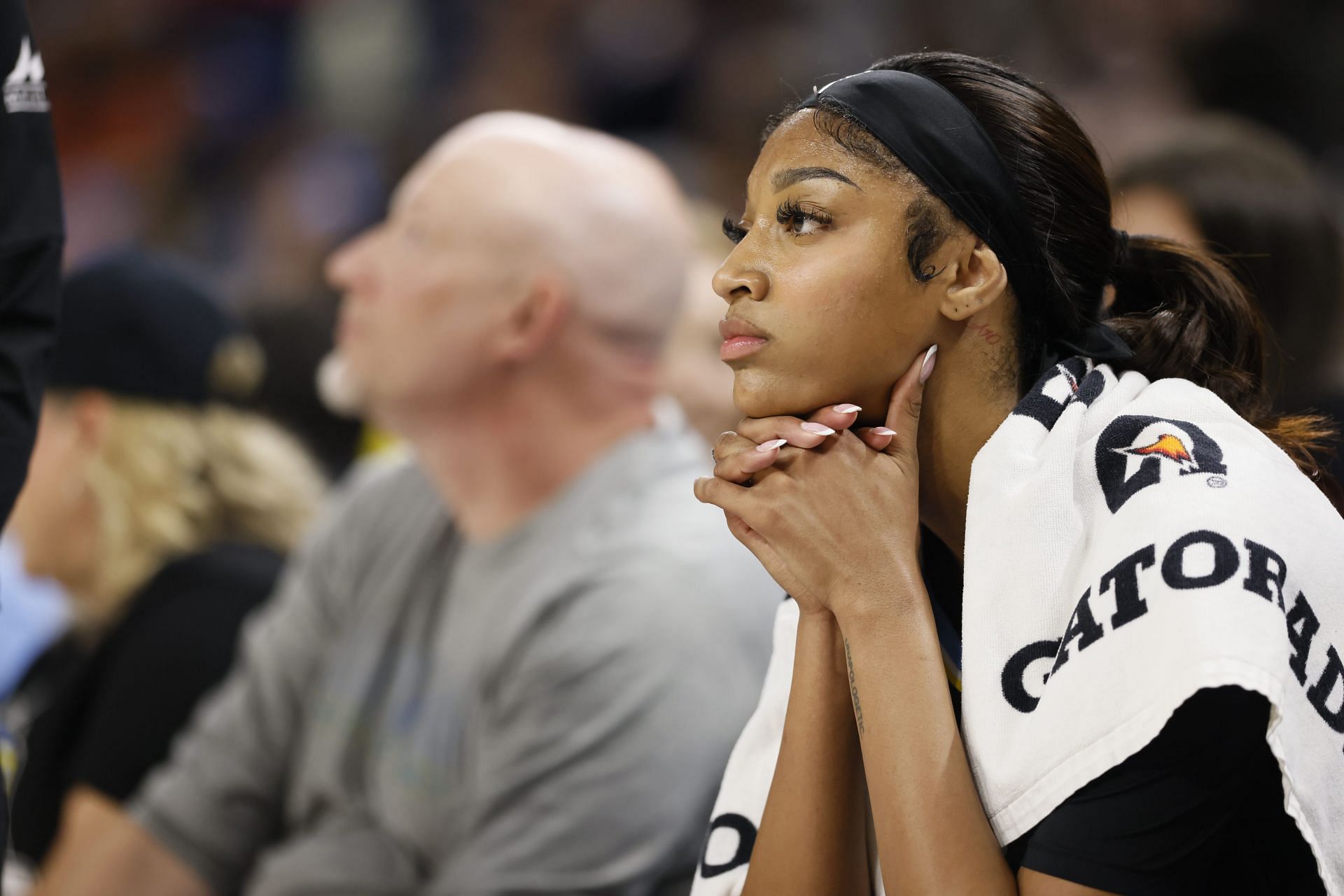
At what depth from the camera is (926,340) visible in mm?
1392

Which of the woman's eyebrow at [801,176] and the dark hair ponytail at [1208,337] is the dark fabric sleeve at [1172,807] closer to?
the dark hair ponytail at [1208,337]

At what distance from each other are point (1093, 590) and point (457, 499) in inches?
64.9

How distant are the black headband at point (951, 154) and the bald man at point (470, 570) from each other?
1.03 m

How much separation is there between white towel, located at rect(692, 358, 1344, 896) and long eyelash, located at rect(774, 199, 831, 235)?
26cm

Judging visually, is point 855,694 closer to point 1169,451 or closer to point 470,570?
point 1169,451

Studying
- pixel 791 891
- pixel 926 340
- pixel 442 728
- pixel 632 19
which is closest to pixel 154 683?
pixel 442 728

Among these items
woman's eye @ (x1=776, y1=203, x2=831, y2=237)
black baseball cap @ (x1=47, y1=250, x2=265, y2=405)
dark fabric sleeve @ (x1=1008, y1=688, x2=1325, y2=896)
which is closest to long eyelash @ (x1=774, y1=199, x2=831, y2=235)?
woman's eye @ (x1=776, y1=203, x2=831, y2=237)

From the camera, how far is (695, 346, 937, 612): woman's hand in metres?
1.35

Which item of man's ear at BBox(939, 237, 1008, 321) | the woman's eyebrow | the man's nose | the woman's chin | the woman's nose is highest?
the man's nose

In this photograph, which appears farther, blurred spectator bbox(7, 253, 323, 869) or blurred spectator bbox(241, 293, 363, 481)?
blurred spectator bbox(241, 293, 363, 481)

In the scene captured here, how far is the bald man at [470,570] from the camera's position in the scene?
2309 millimetres

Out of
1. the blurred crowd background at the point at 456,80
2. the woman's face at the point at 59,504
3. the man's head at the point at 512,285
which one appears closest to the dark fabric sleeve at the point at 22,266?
the man's head at the point at 512,285

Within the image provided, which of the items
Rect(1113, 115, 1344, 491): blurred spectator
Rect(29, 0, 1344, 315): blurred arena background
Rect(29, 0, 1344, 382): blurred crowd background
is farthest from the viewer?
Rect(29, 0, 1344, 315): blurred arena background

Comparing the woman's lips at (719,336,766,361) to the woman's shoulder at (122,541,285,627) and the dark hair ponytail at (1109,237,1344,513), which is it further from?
the woman's shoulder at (122,541,285,627)
